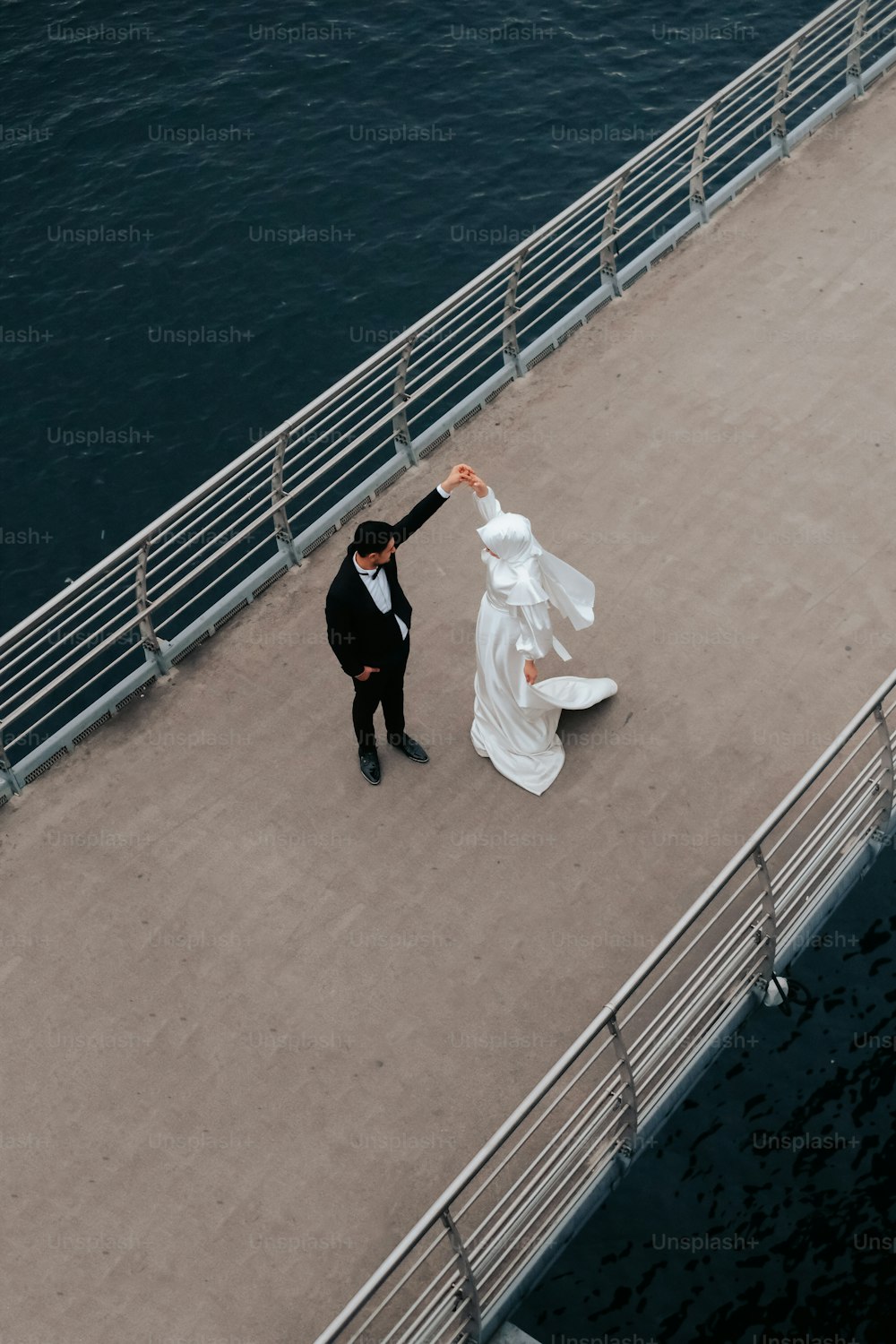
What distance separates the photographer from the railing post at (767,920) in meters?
9.92

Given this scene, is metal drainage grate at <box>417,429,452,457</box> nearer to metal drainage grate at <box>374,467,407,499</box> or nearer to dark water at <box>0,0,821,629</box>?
metal drainage grate at <box>374,467,407,499</box>

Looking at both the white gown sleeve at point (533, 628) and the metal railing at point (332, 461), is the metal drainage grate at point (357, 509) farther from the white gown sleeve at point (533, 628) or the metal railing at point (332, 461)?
the white gown sleeve at point (533, 628)

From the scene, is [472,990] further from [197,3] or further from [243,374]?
[197,3]

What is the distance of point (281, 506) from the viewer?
42.7 feet

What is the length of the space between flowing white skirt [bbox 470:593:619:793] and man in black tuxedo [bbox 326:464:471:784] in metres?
0.57

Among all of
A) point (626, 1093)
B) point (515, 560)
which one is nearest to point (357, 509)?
point (515, 560)

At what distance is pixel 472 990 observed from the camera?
10.8m

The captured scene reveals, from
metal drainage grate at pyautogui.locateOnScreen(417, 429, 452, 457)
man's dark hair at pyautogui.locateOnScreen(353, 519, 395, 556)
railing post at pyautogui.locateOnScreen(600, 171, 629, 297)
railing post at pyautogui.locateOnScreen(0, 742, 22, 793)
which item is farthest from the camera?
railing post at pyautogui.locateOnScreen(600, 171, 629, 297)

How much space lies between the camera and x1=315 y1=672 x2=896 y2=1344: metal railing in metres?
9.07

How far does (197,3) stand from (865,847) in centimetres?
2058

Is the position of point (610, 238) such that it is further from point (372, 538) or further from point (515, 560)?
point (372, 538)

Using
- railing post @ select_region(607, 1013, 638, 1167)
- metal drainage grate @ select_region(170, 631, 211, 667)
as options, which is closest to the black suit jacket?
metal drainage grate @ select_region(170, 631, 211, 667)

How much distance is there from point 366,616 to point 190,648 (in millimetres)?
2367

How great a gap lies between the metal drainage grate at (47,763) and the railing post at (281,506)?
94.0 inches
